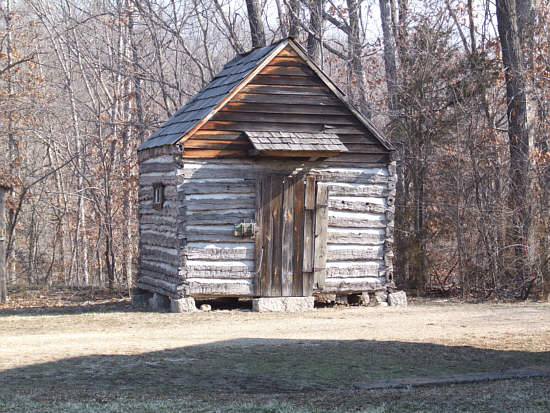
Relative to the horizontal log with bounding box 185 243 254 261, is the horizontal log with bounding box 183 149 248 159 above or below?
above

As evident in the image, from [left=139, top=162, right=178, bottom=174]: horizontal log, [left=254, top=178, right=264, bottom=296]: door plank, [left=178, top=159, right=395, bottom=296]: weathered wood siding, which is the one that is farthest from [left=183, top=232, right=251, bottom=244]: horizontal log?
[left=139, top=162, right=178, bottom=174]: horizontal log

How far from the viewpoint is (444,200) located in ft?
62.3

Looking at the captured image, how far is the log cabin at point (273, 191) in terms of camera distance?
49.5 ft

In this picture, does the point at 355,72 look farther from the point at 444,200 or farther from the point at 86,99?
the point at 86,99

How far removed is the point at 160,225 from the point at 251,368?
269 inches

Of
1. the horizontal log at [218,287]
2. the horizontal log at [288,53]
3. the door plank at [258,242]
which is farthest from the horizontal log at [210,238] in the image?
the horizontal log at [288,53]

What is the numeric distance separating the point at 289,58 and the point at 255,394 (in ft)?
29.3

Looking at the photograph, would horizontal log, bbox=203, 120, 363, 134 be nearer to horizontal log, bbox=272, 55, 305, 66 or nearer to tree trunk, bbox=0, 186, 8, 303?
horizontal log, bbox=272, 55, 305, 66

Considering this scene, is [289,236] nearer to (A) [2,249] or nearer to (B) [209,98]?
(B) [209,98]

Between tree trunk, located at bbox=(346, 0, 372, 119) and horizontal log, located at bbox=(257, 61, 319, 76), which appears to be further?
tree trunk, located at bbox=(346, 0, 372, 119)

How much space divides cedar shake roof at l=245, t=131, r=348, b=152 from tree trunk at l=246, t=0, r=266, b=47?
8096mm

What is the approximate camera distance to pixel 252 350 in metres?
11.0

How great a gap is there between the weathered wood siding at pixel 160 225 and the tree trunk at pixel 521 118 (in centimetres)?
752

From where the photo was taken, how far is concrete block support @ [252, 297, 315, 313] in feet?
50.3
